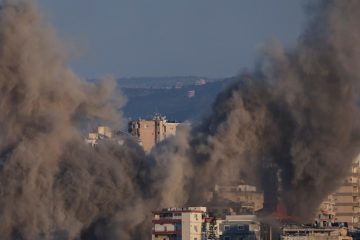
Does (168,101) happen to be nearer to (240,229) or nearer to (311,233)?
(240,229)

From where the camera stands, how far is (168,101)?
612 ft

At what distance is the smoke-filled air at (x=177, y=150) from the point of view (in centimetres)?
6481

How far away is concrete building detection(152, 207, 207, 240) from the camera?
60.0 meters

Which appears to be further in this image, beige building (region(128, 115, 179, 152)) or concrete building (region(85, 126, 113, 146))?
beige building (region(128, 115, 179, 152))

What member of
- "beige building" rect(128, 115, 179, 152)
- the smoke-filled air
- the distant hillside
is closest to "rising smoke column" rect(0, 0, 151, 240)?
the smoke-filled air

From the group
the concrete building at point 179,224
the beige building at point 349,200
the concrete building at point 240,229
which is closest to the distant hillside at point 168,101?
the beige building at point 349,200

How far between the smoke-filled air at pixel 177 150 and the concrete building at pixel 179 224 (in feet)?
8.63

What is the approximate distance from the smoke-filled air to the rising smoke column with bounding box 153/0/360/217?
0.11 feet

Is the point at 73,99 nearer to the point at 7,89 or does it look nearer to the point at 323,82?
the point at 7,89

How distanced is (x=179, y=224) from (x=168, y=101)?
12642 centimetres

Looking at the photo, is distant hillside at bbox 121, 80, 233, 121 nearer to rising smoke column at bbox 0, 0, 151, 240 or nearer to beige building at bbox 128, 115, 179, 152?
beige building at bbox 128, 115, 179, 152

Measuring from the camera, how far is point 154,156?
6775 centimetres

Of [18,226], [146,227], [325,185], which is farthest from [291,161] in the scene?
[18,226]

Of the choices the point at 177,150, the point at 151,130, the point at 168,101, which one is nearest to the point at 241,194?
the point at 177,150
